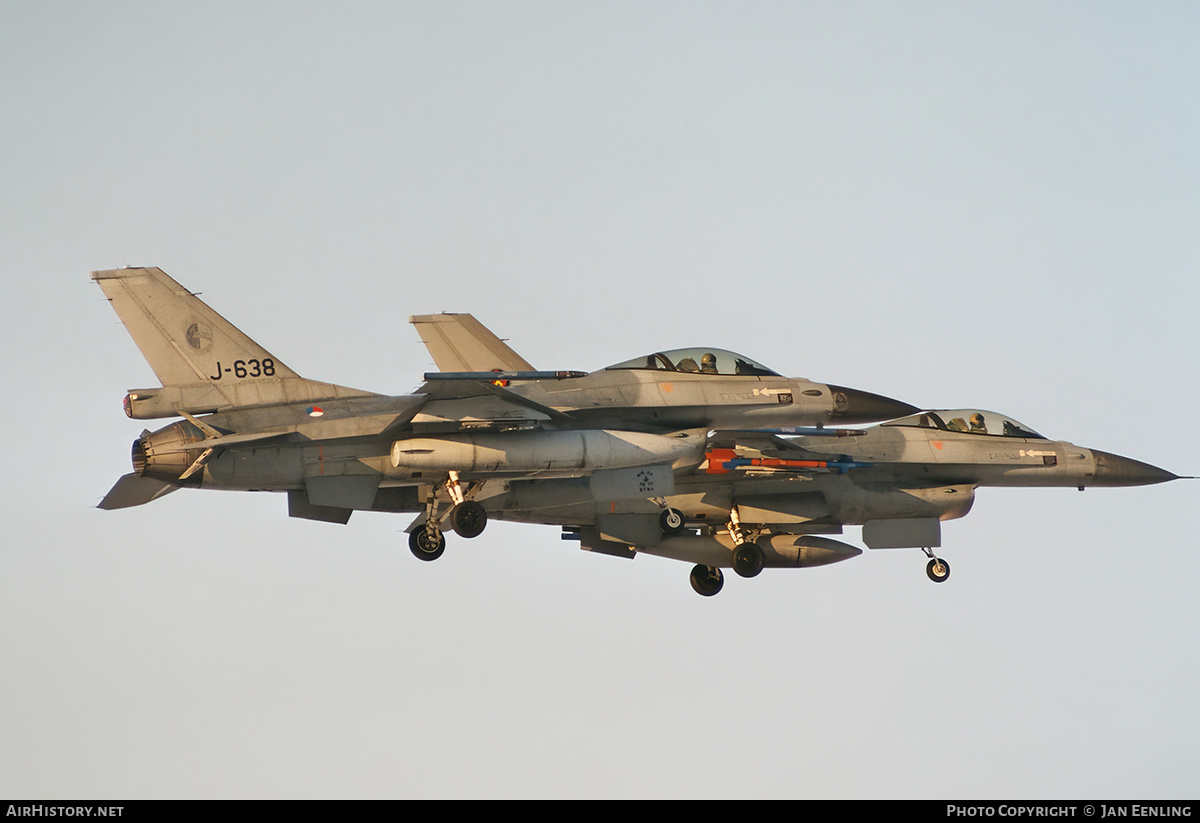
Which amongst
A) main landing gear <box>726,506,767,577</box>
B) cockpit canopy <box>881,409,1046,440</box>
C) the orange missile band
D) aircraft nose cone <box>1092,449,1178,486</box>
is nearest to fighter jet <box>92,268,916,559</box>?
the orange missile band

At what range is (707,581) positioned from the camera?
3197cm

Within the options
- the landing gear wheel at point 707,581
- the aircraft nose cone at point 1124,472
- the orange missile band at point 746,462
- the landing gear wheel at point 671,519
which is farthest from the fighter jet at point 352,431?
the aircraft nose cone at point 1124,472

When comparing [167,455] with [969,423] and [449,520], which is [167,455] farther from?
[969,423]

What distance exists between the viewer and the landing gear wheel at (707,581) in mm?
31984

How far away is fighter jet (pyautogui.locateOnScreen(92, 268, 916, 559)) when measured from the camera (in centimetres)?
2452

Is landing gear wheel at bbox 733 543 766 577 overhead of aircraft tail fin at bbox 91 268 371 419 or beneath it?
beneath

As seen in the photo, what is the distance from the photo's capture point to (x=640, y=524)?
99.2 feet

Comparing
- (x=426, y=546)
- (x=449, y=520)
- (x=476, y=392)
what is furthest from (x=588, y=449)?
(x=426, y=546)

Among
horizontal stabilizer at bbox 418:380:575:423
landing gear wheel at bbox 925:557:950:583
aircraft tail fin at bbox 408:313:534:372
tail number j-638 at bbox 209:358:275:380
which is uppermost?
aircraft tail fin at bbox 408:313:534:372

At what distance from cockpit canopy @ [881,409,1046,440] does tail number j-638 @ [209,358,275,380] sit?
1210cm

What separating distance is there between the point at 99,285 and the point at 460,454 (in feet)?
20.0

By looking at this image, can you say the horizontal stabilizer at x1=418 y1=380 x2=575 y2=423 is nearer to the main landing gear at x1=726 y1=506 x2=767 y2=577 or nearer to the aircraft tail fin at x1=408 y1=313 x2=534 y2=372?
the main landing gear at x1=726 y1=506 x2=767 y2=577
